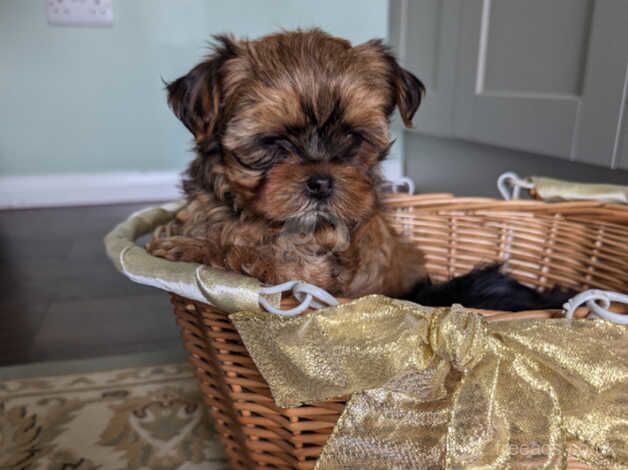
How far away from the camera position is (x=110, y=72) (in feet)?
9.35

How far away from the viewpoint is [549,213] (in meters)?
1.40

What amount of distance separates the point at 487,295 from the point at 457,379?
0.40 metres

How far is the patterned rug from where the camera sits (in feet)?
3.85

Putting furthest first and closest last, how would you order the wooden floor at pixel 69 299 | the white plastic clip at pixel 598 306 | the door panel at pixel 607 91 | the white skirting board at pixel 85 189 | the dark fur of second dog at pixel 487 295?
the white skirting board at pixel 85 189, the wooden floor at pixel 69 299, the door panel at pixel 607 91, the dark fur of second dog at pixel 487 295, the white plastic clip at pixel 598 306

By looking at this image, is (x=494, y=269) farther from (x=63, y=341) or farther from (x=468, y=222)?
(x=63, y=341)

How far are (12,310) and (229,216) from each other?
1266 millimetres

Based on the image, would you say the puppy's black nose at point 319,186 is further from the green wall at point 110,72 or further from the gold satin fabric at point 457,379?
the green wall at point 110,72

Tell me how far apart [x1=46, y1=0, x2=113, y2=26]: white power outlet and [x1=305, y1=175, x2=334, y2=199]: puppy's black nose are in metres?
2.35

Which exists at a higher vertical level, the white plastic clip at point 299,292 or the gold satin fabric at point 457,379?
the white plastic clip at point 299,292

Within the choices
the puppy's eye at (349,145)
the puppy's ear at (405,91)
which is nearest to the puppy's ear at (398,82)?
the puppy's ear at (405,91)

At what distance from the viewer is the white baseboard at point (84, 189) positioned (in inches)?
115

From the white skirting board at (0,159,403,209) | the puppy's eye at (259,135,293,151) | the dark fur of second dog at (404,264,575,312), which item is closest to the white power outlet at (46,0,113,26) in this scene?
the white skirting board at (0,159,403,209)

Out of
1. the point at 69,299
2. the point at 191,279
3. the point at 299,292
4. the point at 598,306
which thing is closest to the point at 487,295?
the point at 598,306

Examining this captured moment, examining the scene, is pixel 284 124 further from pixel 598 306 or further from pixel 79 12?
Result: pixel 79 12
